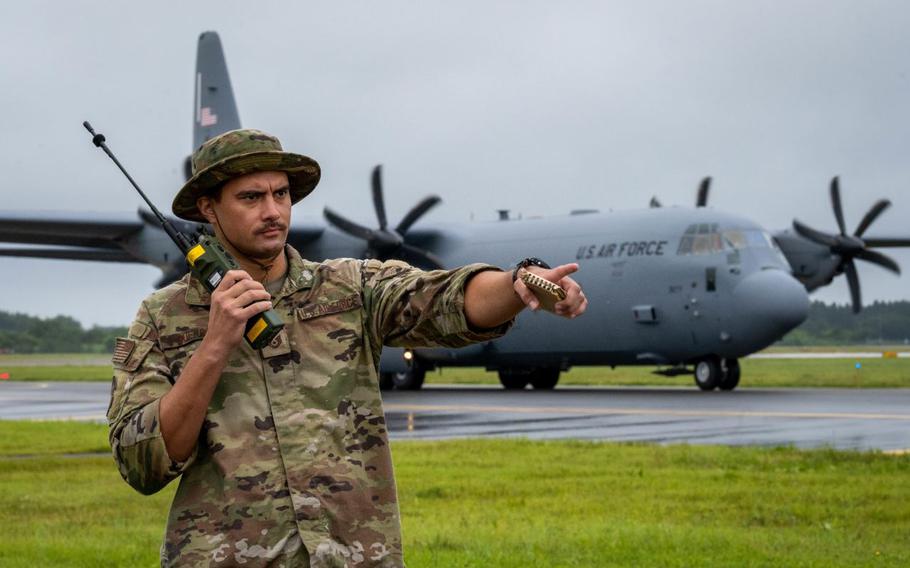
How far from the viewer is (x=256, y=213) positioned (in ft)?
10.6

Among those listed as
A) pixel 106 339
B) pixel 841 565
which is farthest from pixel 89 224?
pixel 106 339

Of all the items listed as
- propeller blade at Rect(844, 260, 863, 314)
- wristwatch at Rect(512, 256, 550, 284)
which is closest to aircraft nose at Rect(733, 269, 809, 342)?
propeller blade at Rect(844, 260, 863, 314)

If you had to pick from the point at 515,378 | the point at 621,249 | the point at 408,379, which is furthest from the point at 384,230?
the point at 621,249

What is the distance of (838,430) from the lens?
54.2 feet

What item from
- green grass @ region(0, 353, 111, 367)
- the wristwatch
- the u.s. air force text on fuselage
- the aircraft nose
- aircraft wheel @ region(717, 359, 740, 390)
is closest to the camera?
the wristwatch

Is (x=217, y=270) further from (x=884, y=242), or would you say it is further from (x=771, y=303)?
(x=884, y=242)

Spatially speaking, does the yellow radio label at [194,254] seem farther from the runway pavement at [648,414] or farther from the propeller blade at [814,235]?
the propeller blade at [814,235]

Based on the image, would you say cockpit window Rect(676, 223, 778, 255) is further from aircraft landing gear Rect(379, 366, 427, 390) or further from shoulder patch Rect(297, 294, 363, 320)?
shoulder patch Rect(297, 294, 363, 320)

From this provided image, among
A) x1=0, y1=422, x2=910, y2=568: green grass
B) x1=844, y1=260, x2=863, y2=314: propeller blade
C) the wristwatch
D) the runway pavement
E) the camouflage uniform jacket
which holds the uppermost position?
x1=844, y1=260, x2=863, y2=314: propeller blade

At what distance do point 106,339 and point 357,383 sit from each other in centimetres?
9621

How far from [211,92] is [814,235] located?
1525 centimetres

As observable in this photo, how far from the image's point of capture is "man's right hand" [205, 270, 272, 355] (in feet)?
9.70

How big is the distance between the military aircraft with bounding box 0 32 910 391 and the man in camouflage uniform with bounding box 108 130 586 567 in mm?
23482

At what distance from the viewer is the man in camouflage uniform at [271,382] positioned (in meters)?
3.06
